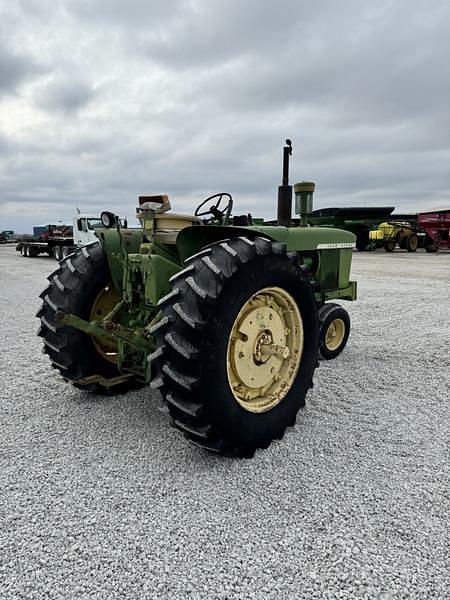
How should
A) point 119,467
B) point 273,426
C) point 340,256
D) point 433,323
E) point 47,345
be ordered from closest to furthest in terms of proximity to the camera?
A: 1. point 119,467
2. point 273,426
3. point 47,345
4. point 340,256
5. point 433,323

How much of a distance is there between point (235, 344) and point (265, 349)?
8.2 inches

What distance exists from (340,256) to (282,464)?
102 inches

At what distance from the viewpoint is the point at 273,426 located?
8.07 feet

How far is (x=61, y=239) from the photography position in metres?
21.2

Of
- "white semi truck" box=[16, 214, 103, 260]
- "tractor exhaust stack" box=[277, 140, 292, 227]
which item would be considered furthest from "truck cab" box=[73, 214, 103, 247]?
"tractor exhaust stack" box=[277, 140, 292, 227]

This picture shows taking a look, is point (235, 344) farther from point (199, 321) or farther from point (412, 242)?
point (412, 242)

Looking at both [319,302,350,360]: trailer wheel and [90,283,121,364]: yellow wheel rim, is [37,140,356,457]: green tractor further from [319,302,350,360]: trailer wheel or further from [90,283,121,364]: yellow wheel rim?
[319,302,350,360]: trailer wheel

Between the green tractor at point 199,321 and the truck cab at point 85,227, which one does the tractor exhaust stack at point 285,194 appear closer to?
the green tractor at point 199,321

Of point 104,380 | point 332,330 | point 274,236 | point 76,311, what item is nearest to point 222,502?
point 104,380

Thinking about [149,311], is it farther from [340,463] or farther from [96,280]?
[340,463]

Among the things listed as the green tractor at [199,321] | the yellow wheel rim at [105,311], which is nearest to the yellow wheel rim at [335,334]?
the green tractor at [199,321]

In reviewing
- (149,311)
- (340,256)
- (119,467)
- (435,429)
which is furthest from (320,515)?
(340,256)

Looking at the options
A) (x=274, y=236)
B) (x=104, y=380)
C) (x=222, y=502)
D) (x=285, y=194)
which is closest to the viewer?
(x=222, y=502)

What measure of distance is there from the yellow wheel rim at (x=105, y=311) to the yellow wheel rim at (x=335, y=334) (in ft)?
7.00
